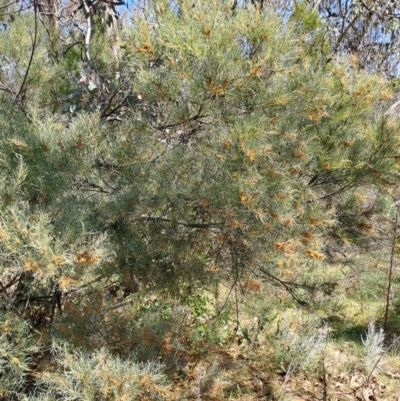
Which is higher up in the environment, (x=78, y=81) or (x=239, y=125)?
(x=78, y=81)

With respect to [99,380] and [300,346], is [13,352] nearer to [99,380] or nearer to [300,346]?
[99,380]

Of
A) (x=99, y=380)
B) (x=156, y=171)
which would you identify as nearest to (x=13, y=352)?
(x=99, y=380)

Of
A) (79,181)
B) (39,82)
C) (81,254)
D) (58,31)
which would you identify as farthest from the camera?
Result: (58,31)

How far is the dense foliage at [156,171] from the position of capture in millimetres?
1626

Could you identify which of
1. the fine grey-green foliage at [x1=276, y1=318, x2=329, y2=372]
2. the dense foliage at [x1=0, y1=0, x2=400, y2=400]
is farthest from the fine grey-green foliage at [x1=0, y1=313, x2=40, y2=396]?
the fine grey-green foliage at [x1=276, y1=318, x2=329, y2=372]

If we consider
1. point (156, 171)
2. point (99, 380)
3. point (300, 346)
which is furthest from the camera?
point (300, 346)

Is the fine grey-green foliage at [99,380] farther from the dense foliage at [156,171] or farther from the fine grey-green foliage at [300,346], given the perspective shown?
the fine grey-green foliage at [300,346]

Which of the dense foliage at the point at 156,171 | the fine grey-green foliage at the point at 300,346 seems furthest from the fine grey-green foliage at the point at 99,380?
the fine grey-green foliage at the point at 300,346

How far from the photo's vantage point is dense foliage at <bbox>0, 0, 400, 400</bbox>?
163 centimetres

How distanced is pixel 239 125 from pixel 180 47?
35cm

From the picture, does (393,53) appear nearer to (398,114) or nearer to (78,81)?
(398,114)

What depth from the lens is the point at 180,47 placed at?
1589mm

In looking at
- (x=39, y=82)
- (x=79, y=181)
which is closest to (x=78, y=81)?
(x=39, y=82)

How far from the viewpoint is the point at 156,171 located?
1847mm
